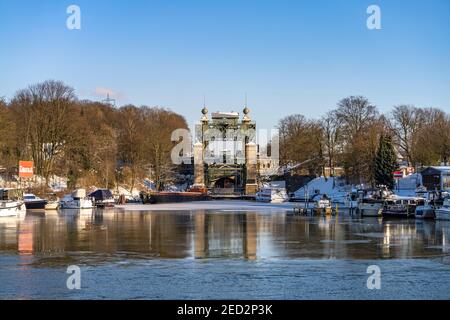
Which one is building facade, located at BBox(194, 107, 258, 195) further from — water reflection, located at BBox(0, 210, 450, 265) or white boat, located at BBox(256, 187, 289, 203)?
water reflection, located at BBox(0, 210, 450, 265)

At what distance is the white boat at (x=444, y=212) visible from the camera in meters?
51.1

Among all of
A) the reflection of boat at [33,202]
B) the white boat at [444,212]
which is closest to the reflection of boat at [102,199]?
the reflection of boat at [33,202]

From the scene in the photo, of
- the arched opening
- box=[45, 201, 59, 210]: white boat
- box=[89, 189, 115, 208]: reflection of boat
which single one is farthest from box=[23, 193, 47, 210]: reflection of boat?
the arched opening

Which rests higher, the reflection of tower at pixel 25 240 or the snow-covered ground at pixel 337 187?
the snow-covered ground at pixel 337 187

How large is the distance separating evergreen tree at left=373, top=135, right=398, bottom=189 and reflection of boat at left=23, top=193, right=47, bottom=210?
39.2 meters

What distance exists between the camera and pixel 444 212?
5125 cm

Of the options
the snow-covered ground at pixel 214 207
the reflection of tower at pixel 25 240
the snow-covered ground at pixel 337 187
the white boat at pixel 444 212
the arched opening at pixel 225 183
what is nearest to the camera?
the reflection of tower at pixel 25 240

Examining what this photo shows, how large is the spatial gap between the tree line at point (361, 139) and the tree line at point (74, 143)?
21.3m

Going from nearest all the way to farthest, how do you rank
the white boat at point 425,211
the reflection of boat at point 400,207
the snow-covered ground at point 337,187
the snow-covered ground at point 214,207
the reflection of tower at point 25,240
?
the reflection of tower at point 25,240 < the white boat at point 425,211 < the reflection of boat at point 400,207 < the snow-covered ground at point 214,207 < the snow-covered ground at point 337,187

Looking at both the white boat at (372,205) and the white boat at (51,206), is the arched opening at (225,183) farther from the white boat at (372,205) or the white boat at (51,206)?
the white boat at (372,205)

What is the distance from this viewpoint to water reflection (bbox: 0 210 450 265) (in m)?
27.6
